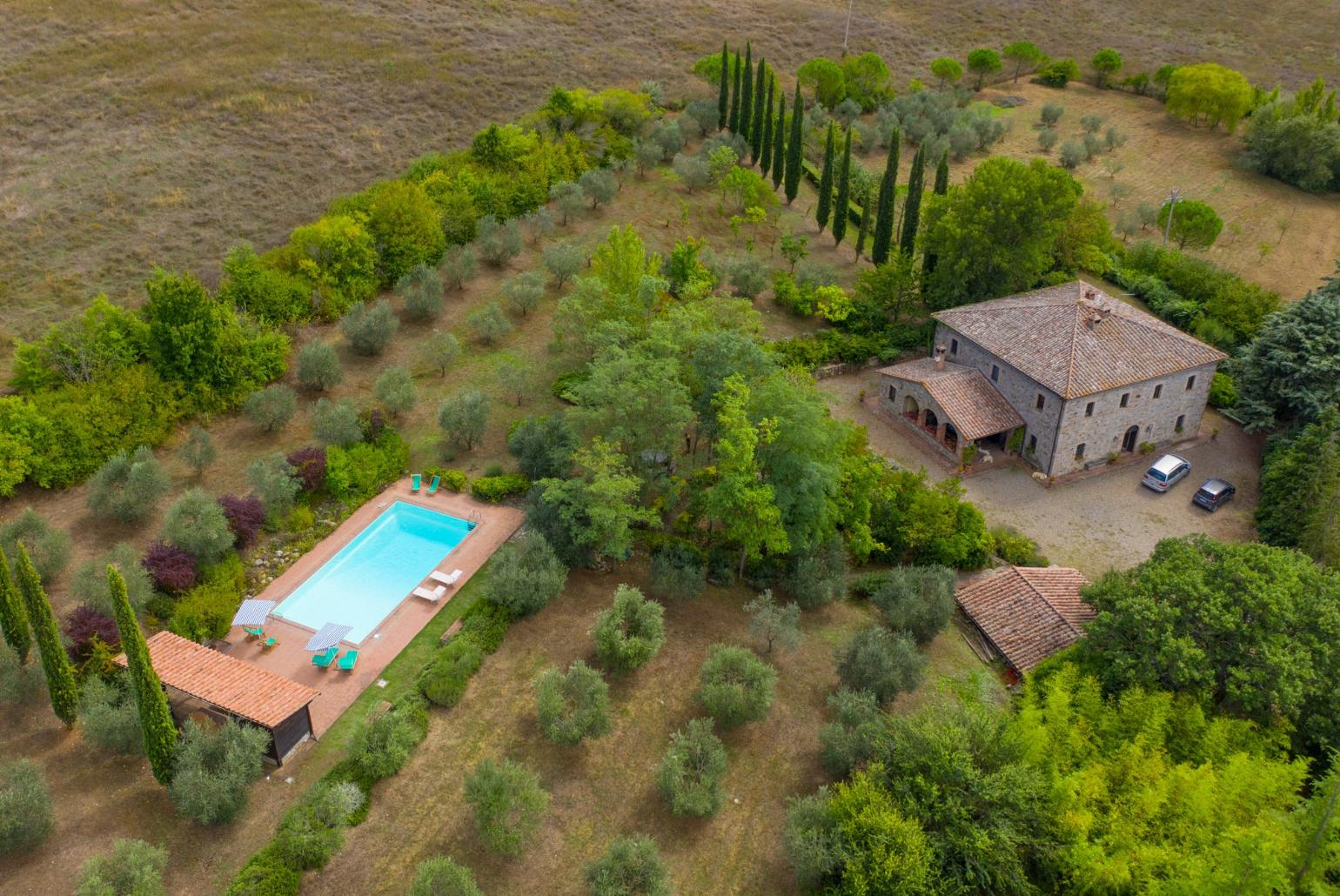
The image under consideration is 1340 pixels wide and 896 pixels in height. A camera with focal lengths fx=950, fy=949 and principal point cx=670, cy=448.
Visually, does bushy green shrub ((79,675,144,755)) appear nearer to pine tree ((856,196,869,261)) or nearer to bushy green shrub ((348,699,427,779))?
bushy green shrub ((348,699,427,779))

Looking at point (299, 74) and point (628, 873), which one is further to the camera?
point (299, 74)

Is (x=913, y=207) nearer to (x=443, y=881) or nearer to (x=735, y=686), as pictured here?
(x=735, y=686)

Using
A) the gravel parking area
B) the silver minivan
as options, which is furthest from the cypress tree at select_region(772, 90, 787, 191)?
the silver minivan

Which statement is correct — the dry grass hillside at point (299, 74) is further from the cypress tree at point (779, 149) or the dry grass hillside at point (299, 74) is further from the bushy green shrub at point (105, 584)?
the bushy green shrub at point (105, 584)

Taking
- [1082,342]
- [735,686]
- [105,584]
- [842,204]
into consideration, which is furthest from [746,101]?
[105,584]

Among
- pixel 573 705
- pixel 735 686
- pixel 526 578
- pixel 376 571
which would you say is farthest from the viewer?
pixel 376 571

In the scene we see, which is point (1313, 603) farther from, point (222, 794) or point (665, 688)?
point (222, 794)

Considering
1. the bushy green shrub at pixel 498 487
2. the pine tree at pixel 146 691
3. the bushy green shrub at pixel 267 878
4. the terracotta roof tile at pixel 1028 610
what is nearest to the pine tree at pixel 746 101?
the bushy green shrub at pixel 498 487
